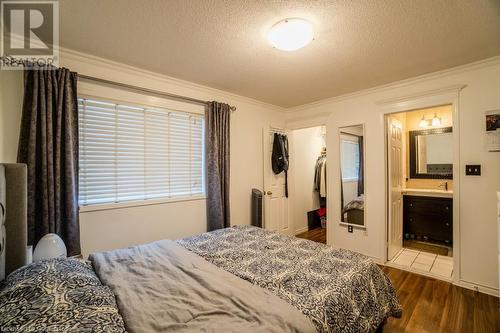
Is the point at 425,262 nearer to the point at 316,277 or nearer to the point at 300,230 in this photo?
the point at 300,230

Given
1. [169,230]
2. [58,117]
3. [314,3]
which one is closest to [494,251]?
[314,3]

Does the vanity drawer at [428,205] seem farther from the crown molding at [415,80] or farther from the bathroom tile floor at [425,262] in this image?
the crown molding at [415,80]

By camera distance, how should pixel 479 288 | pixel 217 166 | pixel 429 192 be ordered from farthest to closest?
pixel 429 192, pixel 217 166, pixel 479 288

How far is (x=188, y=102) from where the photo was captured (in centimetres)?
293

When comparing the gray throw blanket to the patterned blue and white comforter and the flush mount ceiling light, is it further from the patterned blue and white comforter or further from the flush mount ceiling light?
the flush mount ceiling light

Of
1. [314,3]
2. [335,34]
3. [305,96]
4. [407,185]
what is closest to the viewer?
[314,3]

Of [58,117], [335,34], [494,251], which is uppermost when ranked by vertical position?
[335,34]

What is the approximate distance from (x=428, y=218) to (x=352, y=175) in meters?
1.61

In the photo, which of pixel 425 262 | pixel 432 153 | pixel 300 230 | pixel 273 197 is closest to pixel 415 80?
pixel 432 153

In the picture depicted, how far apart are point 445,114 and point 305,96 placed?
2.50 m

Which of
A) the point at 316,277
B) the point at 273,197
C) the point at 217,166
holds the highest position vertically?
the point at 217,166

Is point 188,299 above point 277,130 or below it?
below

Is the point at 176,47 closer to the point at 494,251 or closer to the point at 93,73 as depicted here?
the point at 93,73

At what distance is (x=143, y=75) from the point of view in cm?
255
